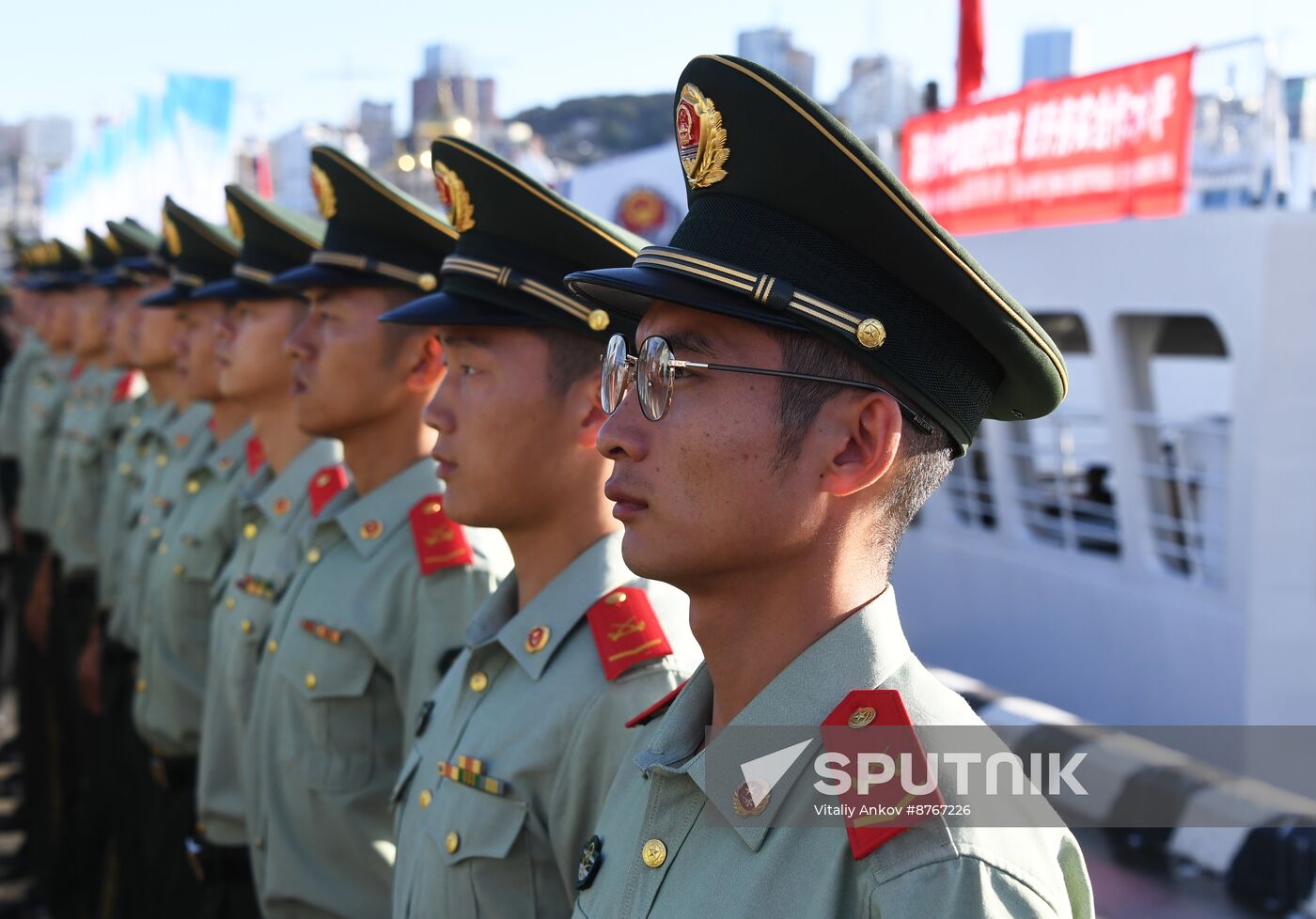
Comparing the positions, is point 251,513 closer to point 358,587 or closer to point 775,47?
point 358,587

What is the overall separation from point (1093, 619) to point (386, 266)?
631 cm

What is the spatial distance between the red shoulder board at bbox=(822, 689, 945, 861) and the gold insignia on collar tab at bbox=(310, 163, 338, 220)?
93.2 inches

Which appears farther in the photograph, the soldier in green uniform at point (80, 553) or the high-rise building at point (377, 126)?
the high-rise building at point (377, 126)

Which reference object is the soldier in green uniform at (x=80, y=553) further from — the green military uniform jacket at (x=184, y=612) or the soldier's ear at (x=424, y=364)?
the soldier's ear at (x=424, y=364)

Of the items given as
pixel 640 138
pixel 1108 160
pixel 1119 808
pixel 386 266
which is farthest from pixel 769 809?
pixel 640 138

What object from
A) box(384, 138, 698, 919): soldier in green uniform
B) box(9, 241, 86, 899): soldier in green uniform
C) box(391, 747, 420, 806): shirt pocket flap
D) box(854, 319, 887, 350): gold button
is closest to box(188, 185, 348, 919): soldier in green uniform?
box(391, 747, 420, 806): shirt pocket flap

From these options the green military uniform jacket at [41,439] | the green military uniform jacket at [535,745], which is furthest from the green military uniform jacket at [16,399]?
the green military uniform jacket at [535,745]

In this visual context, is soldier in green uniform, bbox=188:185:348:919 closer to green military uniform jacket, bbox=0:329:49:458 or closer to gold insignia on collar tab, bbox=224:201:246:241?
gold insignia on collar tab, bbox=224:201:246:241

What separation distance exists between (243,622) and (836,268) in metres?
2.48

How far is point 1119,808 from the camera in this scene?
464 centimetres

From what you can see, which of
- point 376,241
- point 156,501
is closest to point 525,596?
point 376,241

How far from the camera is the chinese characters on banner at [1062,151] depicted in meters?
7.43

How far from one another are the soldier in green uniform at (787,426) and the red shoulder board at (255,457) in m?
3.26

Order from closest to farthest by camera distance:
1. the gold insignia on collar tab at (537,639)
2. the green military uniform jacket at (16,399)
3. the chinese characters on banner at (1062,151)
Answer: the gold insignia on collar tab at (537,639)
the chinese characters on banner at (1062,151)
the green military uniform jacket at (16,399)
